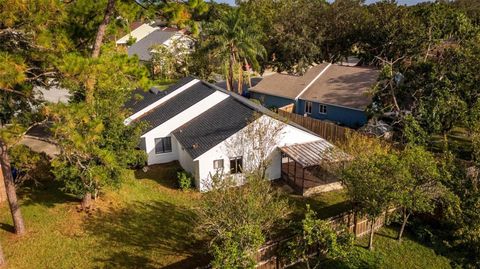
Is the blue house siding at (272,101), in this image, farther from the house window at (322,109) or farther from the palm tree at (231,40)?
the palm tree at (231,40)

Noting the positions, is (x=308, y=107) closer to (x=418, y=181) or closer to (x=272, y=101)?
→ (x=272, y=101)

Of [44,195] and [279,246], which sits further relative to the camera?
[44,195]

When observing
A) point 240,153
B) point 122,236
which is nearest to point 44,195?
point 122,236

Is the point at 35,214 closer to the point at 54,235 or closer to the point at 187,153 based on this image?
the point at 54,235

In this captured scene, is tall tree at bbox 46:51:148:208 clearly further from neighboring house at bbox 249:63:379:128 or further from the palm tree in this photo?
neighboring house at bbox 249:63:379:128

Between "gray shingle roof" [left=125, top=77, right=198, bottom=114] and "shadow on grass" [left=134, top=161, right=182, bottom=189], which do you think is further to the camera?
"gray shingle roof" [left=125, top=77, right=198, bottom=114]

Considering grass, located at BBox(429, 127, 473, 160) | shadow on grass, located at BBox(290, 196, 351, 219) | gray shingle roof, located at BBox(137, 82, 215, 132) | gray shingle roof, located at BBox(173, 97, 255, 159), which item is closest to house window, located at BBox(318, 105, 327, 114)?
grass, located at BBox(429, 127, 473, 160)

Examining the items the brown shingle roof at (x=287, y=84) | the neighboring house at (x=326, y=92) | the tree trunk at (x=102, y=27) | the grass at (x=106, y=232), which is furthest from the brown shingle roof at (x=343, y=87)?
the tree trunk at (x=102, y=27)
